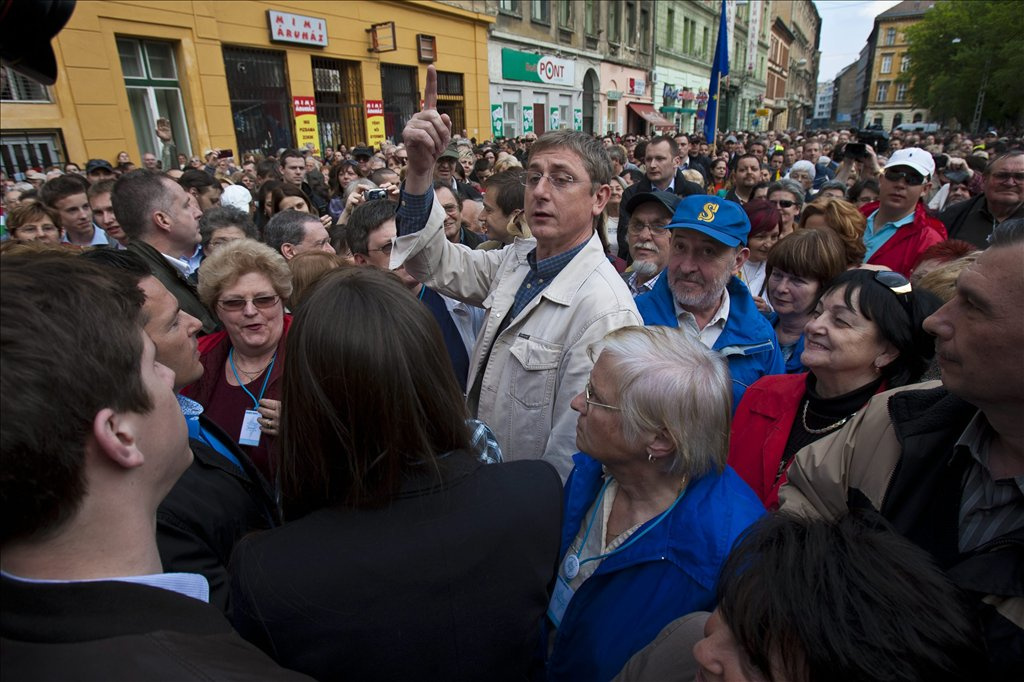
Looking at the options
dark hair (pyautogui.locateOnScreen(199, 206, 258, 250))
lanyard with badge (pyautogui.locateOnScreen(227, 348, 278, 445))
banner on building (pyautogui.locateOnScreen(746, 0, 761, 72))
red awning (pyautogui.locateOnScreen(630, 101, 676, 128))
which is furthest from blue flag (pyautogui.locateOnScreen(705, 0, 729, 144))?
banner on building (pyautogui.locateOnScreen(746, 0, 761, 72))

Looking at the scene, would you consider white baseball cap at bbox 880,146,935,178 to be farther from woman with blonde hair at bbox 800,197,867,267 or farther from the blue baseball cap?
the blue baseball cap

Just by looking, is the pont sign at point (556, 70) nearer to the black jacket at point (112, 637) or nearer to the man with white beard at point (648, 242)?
the man with white beard at point (648, 242)

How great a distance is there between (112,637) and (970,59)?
4300 cm

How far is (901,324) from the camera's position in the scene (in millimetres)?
1887

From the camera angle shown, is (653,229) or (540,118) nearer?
(653,229)

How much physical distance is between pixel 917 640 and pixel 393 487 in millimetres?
880

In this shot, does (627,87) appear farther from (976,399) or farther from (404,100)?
(976,399)

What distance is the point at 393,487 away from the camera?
1.04 metres

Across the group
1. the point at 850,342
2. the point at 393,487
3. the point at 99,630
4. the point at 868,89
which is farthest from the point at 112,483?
the point at 868,89

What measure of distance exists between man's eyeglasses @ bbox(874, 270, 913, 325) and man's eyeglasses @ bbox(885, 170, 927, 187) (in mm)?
2356

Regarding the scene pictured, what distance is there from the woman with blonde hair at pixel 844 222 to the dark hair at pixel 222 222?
3751 millimetres

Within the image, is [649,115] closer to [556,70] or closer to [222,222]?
[556,70]

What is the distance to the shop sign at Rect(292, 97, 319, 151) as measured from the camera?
504 inches

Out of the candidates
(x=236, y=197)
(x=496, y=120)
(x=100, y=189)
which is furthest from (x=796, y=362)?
(x=496, y=120)
